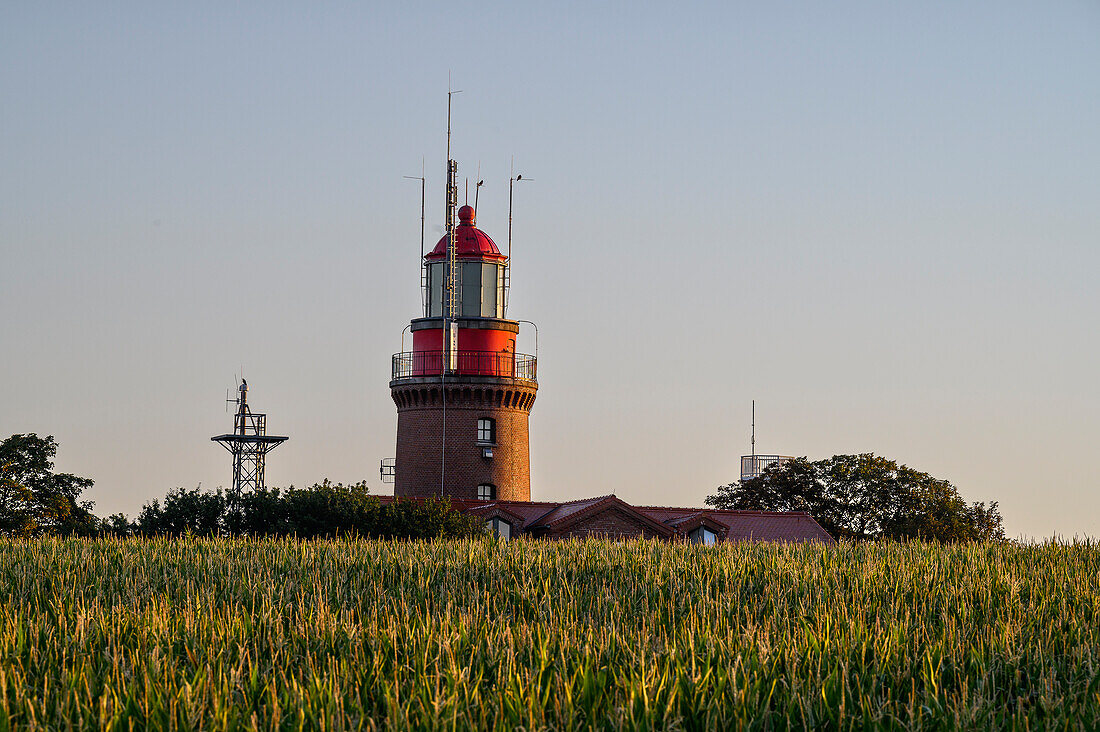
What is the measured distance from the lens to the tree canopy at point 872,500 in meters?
59.8

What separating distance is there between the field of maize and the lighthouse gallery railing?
30946 mm

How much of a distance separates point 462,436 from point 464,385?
1973 mm

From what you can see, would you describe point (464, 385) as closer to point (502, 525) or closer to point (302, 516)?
point (502, 525)

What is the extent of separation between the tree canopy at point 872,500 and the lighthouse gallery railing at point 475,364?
49.9 ft

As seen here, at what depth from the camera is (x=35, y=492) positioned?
1868 inches

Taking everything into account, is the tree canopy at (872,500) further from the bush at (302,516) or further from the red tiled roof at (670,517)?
the bush at (302,516)

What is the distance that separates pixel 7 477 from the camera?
153ft

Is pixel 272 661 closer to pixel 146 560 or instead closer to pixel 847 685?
pixel 847 685

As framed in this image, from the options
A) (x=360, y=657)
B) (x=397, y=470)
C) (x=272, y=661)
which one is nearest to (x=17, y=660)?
(x=272, y=661)

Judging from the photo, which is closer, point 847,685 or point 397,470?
point 847,685

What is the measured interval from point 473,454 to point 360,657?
3971 centimetres

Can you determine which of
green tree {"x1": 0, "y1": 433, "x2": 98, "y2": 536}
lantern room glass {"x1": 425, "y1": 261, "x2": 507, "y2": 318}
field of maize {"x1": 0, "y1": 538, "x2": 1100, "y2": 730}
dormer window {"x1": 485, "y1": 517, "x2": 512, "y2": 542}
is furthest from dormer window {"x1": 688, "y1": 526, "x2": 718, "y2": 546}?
field of maize {"x1": 0, "y1": 538, "x2": 1100, "y2": 730}

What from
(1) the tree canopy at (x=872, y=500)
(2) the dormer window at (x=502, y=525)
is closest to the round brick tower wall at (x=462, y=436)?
(2) the dormer window at (x=502, y=525)

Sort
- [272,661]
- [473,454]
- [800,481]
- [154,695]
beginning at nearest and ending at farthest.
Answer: [154,695] < [272,661] < [473,454] < [800,481]
